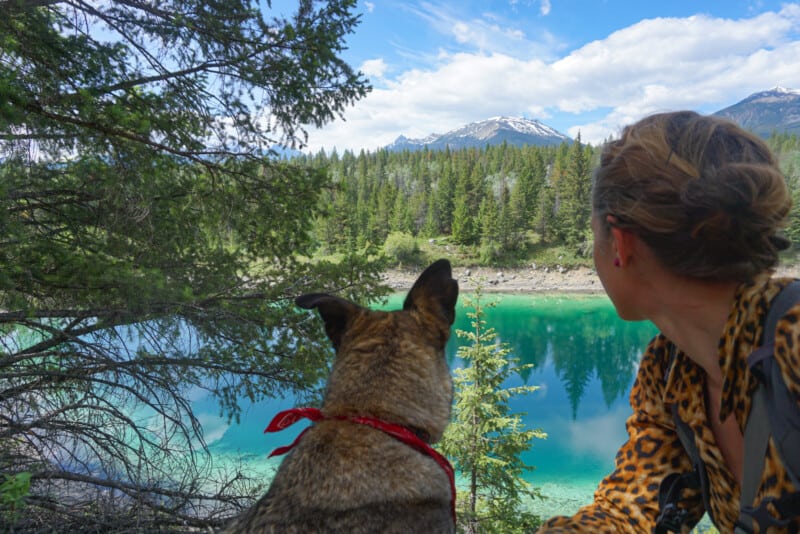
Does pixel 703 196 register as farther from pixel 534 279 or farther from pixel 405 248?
pixel 534 279

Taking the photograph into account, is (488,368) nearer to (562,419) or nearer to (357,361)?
(357,361)

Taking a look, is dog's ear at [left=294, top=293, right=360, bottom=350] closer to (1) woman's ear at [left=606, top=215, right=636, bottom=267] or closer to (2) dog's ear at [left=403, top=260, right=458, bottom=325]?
(2) dog's ear at [left=403, top=260, right=458, bottom=325]

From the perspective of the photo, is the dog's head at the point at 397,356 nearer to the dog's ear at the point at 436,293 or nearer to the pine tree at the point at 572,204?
the dog's ear at the point at 436,293

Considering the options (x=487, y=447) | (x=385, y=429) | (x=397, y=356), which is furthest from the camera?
(x=487, y=447)

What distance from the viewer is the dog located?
5.51 ft

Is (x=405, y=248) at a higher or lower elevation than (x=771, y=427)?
lower

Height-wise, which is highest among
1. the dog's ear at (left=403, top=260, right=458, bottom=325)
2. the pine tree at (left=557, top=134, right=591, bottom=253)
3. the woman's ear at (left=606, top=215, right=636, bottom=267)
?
the pine tree at (left=557, top=134, right=591, bottom=253)

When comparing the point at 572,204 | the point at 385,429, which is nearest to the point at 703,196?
the point at 385,429

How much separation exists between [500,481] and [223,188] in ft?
35.0

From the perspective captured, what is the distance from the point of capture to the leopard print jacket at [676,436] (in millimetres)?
1228

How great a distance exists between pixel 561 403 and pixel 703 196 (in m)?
27.7

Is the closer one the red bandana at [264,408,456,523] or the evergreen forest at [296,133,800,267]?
the red bandana at [264,408,456,523]

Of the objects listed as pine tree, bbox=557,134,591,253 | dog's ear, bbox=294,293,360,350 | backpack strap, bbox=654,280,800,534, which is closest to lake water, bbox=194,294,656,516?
dog's ear, bbox=294,293,360,350

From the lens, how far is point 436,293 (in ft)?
7.81
